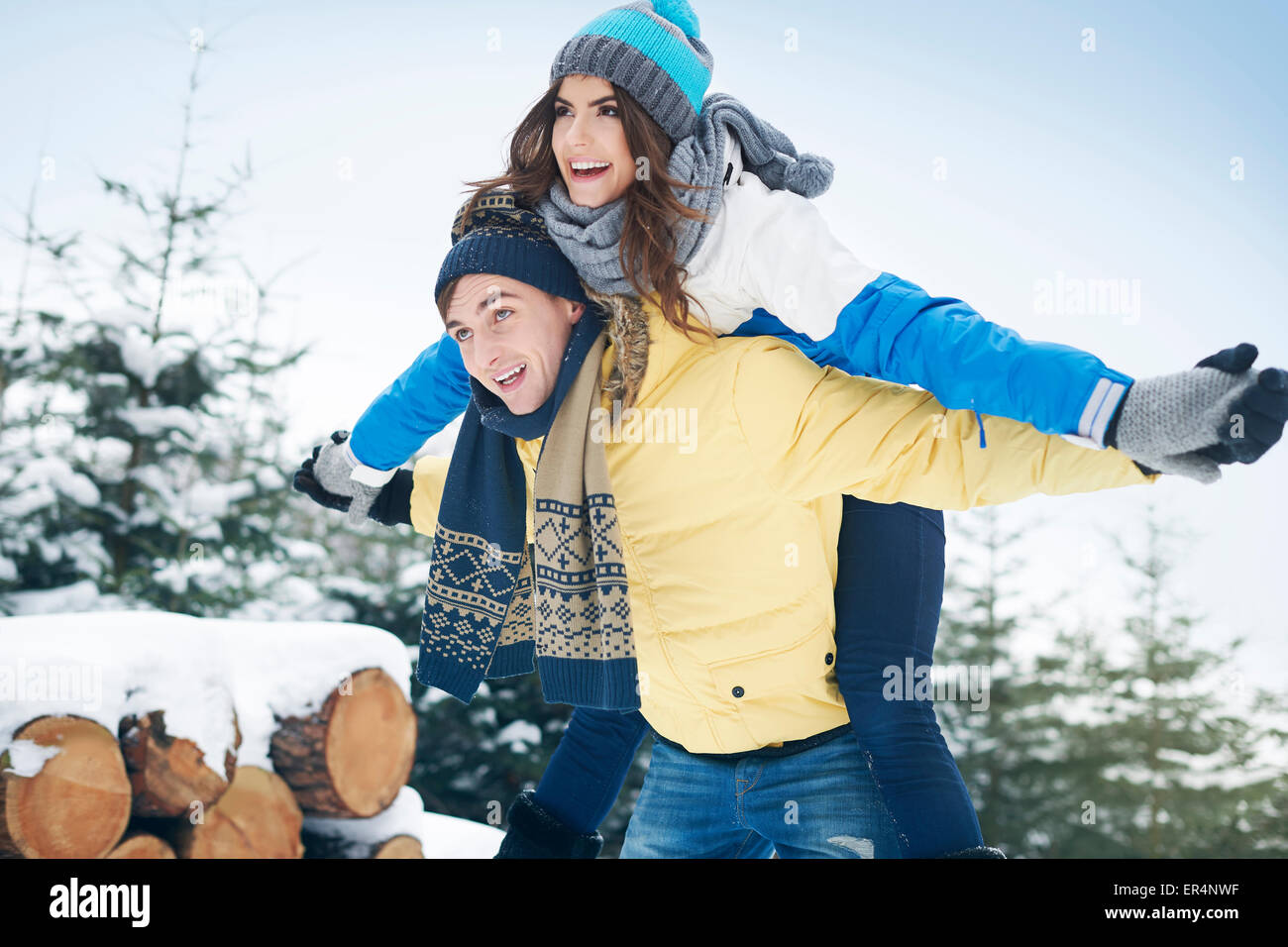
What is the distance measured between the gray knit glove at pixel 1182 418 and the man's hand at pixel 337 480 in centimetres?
157

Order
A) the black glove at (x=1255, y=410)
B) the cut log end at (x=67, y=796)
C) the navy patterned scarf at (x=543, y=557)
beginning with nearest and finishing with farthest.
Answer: the black glove at (x=1255, y=410) < the navy patterned scarf at (x=543, y=557) < the cut log end at (x=67, y=796)

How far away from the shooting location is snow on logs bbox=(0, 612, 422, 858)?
242cm

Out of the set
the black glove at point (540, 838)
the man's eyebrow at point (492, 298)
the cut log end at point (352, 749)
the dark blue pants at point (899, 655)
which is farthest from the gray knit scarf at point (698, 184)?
the cut log end at point (352, 749)

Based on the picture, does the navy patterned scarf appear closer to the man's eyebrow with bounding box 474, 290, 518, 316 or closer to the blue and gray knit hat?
the man's eyebrow with bounding box 474, 290, 518, 316

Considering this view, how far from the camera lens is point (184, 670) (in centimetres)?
273

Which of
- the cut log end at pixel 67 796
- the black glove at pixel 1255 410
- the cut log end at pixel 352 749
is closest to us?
the black glove at pixel 1255 410

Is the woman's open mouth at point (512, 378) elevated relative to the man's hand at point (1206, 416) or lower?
elevated

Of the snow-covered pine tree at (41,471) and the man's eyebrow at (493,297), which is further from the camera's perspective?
the snow-covered pine tree at (41,471)

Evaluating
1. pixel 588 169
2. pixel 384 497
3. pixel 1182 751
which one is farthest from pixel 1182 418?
pixel 1182 751

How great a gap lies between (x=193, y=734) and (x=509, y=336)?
5.82 feet

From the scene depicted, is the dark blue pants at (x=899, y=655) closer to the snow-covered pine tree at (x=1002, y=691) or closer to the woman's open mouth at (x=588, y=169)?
the woman's open mouth at (x=588, y=169)

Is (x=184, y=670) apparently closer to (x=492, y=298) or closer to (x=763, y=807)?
(x=492, y=298)

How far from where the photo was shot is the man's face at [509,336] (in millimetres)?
1746
